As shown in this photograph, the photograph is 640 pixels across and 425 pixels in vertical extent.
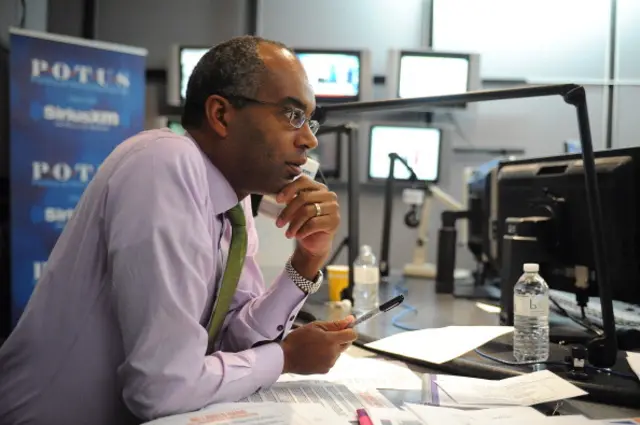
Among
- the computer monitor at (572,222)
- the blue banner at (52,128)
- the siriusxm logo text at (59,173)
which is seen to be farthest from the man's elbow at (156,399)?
the siriusxm logo text at (59,173)

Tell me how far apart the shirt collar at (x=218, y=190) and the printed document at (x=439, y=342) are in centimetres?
50

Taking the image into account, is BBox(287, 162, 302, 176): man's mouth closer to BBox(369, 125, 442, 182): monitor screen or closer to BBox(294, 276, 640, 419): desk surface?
BBox(294, 276, 640, 419): desk surface

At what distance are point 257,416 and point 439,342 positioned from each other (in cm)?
59

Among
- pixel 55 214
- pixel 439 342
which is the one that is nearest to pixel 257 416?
pixel 439 342

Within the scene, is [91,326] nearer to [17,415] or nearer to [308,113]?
[17,415]

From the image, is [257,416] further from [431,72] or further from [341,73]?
[431,72]

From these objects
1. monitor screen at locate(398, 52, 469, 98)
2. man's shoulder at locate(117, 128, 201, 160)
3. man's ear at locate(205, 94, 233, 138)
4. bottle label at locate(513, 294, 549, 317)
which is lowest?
bottle label at locate(513, 294, 549, 317)

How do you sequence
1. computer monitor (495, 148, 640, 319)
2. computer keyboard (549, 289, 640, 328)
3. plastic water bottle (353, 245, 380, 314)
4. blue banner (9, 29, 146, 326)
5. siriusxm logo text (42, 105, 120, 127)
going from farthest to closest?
siriusxm logo text (42, 105, 120, 127) → blue banner (9, 29, 146, 326) → plastic water bottle (353, 245, 380, 314) → computer keyboard (549, 289, 640, 328) → computer monitor (495, 148, 640, 319)

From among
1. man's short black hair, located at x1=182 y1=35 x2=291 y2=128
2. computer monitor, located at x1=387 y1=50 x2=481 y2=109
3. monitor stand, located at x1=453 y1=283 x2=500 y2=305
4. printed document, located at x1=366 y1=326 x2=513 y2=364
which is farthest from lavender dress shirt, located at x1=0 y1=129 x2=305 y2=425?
computer monitor, located at x1=387 y1=50 x2=481 y2=109

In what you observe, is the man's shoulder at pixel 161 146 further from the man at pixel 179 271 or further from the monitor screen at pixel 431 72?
the monitor screen at pixel 431 72

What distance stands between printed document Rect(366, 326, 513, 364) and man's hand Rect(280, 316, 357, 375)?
220mm

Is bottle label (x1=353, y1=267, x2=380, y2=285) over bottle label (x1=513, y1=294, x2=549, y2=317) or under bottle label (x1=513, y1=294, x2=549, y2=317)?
under

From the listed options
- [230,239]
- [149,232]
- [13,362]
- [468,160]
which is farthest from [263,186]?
[468,160]

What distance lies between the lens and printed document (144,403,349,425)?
77 cm
